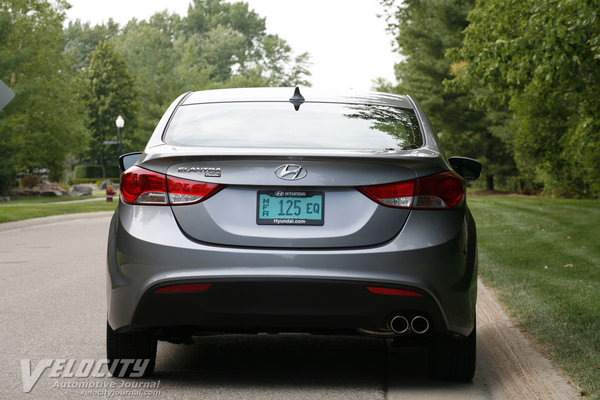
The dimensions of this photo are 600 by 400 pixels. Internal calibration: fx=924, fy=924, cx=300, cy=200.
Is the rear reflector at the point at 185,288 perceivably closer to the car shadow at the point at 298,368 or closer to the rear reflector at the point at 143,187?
the rear reflector at the point at 143,187

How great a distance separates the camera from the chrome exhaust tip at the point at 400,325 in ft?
16.1

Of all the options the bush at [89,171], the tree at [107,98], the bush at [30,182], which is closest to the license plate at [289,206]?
the bush at [30,182]

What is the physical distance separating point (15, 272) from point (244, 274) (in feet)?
24.8

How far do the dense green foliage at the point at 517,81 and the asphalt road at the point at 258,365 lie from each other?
8.04 metres

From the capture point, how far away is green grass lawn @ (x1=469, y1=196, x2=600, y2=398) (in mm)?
5977

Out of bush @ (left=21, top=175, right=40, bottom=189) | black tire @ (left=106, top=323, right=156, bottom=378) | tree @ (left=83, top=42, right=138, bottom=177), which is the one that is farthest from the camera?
tree @ (left=83, top=42, right=138, bottom=177)

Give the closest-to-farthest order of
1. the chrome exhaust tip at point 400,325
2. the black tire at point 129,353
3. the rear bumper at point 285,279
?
the rear bumper at point 285,279
the chrome exhaust tip at point 400,325
the black tire at point 129,353

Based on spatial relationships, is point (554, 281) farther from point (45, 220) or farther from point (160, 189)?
point (45, 220)

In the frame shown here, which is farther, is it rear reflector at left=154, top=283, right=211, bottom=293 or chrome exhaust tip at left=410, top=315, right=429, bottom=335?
chrome exhaust tip at left=410, top=315, right=429, bottom=335

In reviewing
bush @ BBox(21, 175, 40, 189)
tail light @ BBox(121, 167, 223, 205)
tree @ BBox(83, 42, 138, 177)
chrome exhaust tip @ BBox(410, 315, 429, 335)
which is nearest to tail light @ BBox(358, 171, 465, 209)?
chrome exhaust tip @ BBox(410, 315, 429, 335)

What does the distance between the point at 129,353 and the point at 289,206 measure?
4.66ft

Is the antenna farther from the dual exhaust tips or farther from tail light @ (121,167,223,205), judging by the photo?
the dual exhaust tips

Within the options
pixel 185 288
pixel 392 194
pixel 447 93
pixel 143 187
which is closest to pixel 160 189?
pixel 143 187

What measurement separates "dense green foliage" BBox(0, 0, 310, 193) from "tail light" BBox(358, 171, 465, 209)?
30.9 meters
